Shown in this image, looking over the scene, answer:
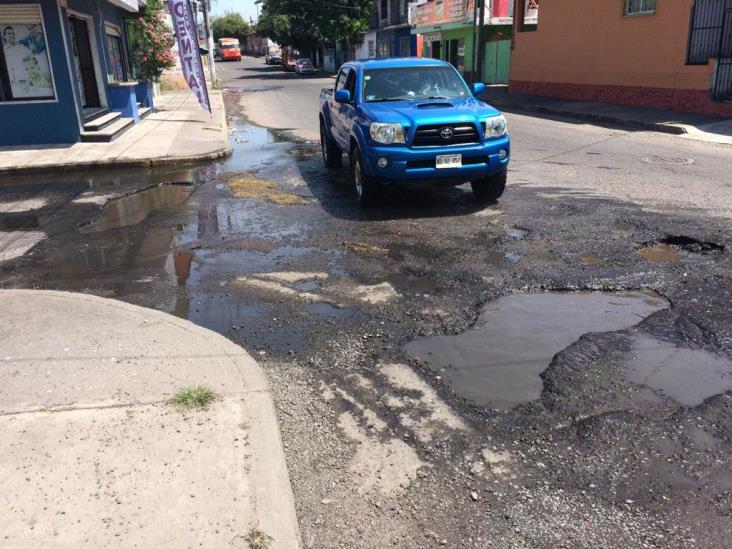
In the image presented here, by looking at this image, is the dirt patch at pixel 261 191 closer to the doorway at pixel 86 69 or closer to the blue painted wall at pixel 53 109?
the blue painted wall at pixel 53 109

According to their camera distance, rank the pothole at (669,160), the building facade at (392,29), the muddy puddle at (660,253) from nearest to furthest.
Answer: the muddy puddle at (660,253)
the pothole at (669,160)
the building facade at (392,29)

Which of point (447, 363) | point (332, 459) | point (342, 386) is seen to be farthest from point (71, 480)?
point (447, 363)

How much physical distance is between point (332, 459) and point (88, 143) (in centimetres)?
1374

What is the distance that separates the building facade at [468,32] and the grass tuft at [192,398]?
27.1 m

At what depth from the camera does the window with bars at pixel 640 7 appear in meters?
19.0

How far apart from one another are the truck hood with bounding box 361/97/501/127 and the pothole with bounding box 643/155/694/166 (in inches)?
180

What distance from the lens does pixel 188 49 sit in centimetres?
1886

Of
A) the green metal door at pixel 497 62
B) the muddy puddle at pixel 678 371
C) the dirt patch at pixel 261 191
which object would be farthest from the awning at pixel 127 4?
the green metal door at pixel 497 62

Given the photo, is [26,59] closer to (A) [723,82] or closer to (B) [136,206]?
(B) [136,206]

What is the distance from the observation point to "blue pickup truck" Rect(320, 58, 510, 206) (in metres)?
7.84

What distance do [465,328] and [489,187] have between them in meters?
4.16

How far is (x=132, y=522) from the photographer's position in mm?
2824

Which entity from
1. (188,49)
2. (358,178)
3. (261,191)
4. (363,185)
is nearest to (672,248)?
(363,185)

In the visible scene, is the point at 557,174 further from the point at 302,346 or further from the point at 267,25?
the point at 267,25
